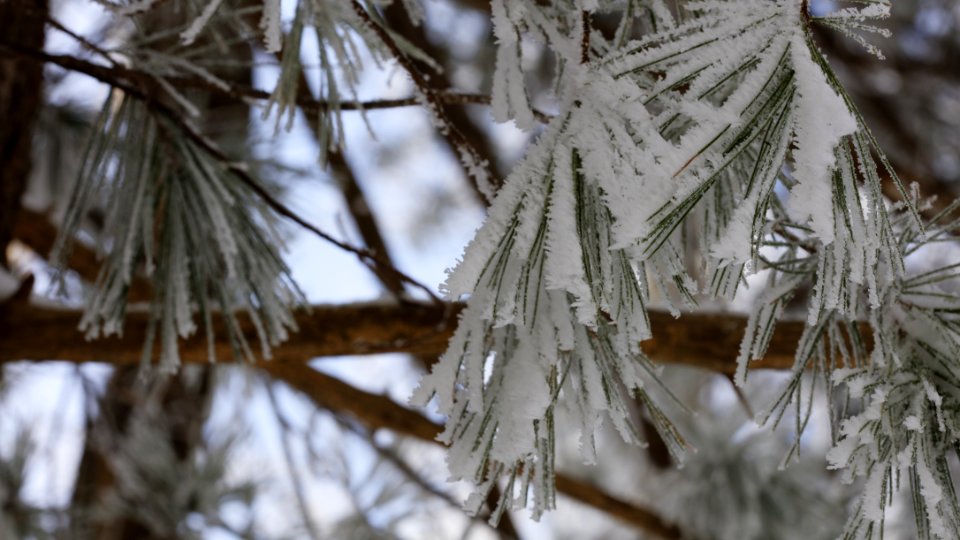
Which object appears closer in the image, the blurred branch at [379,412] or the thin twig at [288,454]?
the blurred branch at [379,412]

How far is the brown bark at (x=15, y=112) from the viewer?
3.91 ft

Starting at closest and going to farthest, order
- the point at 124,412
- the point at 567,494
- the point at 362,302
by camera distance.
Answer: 1. the point at 362,302
2. the point at 567,494
3. the point at 124,412

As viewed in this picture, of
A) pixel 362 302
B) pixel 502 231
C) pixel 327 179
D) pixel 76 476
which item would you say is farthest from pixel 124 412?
pixel 502 231

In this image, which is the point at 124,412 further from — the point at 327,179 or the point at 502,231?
the point at 502,231

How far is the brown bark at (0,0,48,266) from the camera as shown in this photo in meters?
1.19

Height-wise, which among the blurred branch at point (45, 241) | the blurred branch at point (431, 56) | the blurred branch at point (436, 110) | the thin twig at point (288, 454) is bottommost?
the thin twig at point (288, 454)

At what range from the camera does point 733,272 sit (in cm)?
49

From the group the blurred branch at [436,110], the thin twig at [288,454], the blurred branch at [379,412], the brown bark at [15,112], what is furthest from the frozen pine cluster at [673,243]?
the thin twig at [288,454]

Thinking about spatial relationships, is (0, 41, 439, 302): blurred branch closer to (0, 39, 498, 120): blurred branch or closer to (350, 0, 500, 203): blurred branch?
(0, 39, 498, 120): blurred branch

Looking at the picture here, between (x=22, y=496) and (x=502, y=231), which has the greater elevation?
(x=502, y=231)

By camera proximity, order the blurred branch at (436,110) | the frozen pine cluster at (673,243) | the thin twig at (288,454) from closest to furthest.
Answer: the frozen pine cluster at (673,243)
the blurred branch at (436,110)
the thin twig at (288,454)

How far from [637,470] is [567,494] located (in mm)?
1343

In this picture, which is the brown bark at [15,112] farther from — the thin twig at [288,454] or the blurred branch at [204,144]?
the thin twig at [288,454]

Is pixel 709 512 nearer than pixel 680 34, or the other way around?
pixel 680 34
